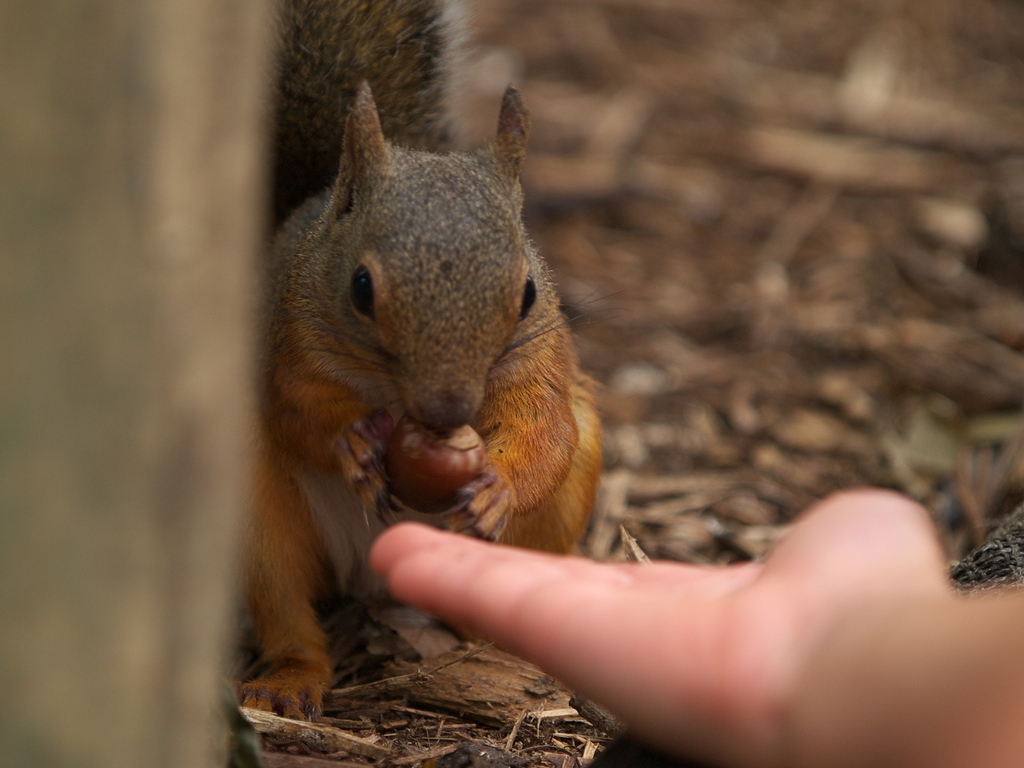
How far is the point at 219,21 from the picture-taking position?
100 cm

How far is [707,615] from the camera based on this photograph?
1394 mm

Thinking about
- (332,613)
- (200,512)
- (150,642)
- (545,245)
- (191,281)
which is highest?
(191,281)

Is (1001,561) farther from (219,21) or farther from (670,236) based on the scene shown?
(670,236)

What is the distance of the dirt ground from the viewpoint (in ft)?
11.2

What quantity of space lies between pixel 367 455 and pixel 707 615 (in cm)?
96

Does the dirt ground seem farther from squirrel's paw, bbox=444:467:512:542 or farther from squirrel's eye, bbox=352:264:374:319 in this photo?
squirrel's eye, bbox=352:264:374:319

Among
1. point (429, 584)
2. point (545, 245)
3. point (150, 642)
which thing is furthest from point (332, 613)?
point (545, 245)

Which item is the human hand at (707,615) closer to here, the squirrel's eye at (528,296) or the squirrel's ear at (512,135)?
the squirrel's eye at (528,296)

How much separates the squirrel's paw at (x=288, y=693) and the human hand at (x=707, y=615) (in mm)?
847

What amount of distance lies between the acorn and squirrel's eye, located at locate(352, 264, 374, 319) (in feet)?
0.75

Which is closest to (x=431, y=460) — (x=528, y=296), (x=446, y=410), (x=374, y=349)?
(x=446, y=410)

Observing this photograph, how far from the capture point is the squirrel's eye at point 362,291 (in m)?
2.10

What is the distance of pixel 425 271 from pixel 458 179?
31 cm

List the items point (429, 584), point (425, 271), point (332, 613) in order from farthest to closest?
1. point (332, 613)
2. point (425, 271)
3. point (429, 584)
